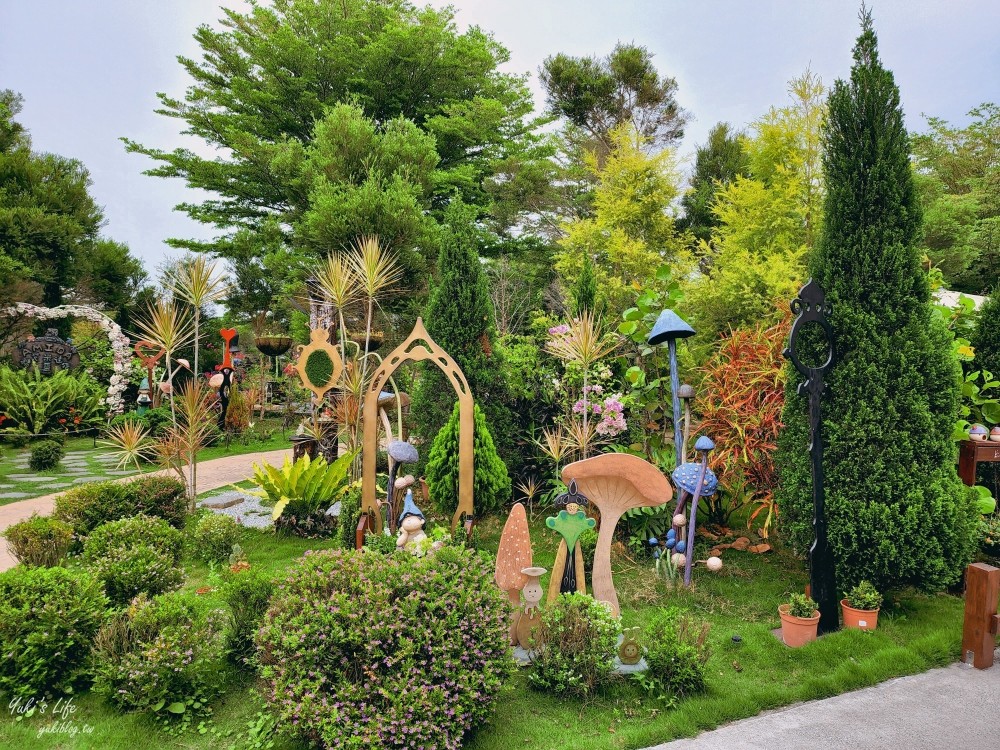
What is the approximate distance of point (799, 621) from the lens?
346 centimetres

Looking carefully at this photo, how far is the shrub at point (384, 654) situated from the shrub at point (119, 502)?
10.6 feet

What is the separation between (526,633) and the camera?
3.31 metres

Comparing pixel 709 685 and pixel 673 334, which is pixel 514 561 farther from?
pixel 673 334

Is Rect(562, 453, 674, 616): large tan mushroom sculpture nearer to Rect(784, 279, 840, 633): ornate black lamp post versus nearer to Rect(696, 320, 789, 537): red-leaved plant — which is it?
Rect(784, 279, 840, 633): ornate black lamp post

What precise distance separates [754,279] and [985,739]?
4.25 metres

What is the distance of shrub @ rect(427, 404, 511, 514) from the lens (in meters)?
5.20

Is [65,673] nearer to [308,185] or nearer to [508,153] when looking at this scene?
[308,185]

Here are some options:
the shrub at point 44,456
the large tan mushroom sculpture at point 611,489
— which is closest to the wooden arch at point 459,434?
the large tan mushroom sculpture at point 611,489

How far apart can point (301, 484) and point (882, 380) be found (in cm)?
499

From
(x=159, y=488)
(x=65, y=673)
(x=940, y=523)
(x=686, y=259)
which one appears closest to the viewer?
(x=65, y=673)

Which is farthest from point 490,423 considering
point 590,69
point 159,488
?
point 590,69

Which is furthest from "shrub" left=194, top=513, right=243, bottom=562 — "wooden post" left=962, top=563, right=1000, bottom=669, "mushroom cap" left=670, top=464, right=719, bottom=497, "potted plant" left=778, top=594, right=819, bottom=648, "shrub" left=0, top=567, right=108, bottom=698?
"wooden post" left=962, top=563, right=1000, bottom=669

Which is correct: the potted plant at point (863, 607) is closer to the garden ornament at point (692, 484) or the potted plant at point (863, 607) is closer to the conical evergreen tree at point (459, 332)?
the garden ornament at point (692, 484)

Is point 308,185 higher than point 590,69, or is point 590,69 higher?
point 590,69
